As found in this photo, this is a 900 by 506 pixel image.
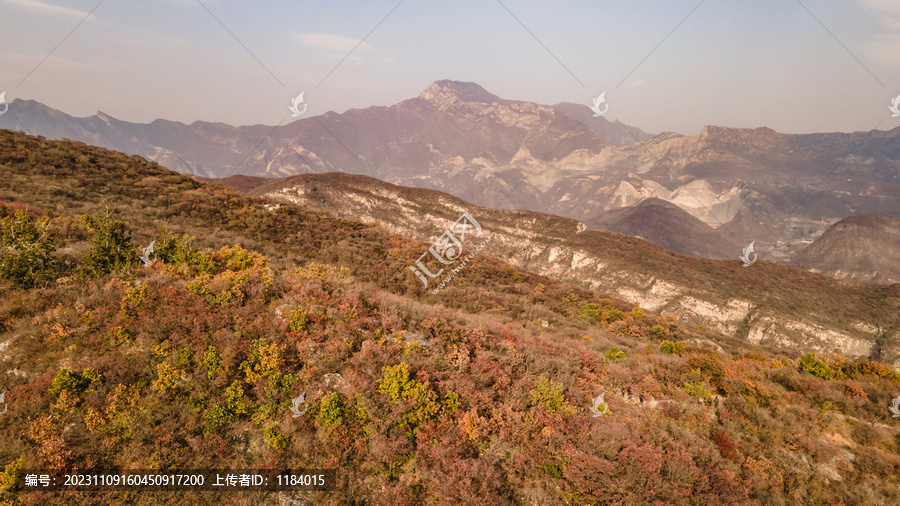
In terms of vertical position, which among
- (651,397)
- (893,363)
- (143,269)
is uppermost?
(143,269)

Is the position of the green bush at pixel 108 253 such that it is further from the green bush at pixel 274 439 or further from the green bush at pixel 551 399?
the green bush at pixel 551 399

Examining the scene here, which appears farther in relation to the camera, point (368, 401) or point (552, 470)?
point (368, 401)

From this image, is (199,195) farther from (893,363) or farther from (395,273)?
(893,363)

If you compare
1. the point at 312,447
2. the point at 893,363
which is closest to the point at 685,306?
the point at 893,363

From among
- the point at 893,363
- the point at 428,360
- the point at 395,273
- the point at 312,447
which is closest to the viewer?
the point at 312,447

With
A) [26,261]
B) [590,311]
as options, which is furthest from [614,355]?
[26,261]

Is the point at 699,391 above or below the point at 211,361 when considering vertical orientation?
below

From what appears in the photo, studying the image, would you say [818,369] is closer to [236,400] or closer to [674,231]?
[236,400]
